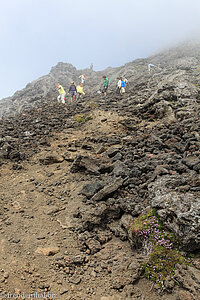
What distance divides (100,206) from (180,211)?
2.99 m

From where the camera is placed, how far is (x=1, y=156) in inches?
517

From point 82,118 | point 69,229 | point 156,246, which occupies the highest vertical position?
point 82,118

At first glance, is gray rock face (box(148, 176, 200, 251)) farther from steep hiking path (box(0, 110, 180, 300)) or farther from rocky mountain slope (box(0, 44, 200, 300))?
steep hiking path (box(0, 110, 180, 300))

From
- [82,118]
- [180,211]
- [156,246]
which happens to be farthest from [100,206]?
[82,118]

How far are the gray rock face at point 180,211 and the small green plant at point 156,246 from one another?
0.24 metres

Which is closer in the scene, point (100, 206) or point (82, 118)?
point (100, 206)

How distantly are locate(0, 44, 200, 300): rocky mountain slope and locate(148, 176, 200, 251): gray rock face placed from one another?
26 mm

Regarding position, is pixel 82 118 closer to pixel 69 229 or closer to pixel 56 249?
pixel 69 229

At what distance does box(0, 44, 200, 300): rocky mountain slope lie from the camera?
5.20 metres

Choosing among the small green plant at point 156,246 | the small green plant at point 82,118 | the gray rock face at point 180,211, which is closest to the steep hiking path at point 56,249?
the small green plant at point 156,246

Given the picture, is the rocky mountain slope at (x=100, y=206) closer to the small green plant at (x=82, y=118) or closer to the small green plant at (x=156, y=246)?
the small green plant at (x=156, y=246)

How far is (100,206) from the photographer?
7.65 m

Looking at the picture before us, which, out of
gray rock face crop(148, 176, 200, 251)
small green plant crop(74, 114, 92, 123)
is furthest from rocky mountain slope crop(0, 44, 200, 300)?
small green plant crop(74, 114, 92, 123)

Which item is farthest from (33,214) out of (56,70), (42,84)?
(56,70)
